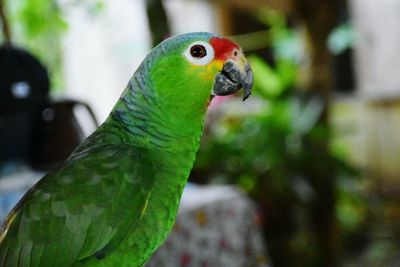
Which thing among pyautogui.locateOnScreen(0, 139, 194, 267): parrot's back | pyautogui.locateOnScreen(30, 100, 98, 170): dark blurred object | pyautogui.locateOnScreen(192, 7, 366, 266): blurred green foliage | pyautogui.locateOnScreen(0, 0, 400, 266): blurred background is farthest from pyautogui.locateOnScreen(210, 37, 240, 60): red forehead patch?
pyautogui.locateOnScreen(192, 7, 366, 266): blurred green foliage

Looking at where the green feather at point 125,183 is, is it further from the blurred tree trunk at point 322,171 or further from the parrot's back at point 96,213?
the blurred tree trunk at point 322,171

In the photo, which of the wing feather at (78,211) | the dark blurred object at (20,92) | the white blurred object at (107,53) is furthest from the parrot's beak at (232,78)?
the white blurred object at (107,53)

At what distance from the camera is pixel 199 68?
1.70ft

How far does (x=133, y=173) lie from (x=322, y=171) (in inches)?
66.9

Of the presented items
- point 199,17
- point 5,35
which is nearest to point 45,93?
point 5,35

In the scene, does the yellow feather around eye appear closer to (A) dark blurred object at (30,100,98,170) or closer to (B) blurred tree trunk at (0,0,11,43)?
(A) dark blurred object at (30,100,98,170)

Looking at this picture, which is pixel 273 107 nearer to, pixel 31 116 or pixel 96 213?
pixel 31 116

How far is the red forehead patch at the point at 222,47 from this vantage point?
0.51 meters

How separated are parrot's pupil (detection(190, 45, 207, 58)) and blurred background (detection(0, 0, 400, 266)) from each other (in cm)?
53

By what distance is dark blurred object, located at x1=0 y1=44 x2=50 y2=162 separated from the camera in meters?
1.37

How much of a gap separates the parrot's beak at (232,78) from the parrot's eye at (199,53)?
17 mm

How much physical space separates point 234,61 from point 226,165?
171 cm

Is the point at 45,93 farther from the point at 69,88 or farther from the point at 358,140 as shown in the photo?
the point at 358,140

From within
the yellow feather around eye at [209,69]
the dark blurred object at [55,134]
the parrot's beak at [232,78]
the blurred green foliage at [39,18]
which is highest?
the yellow feather around eye at [209,69]
